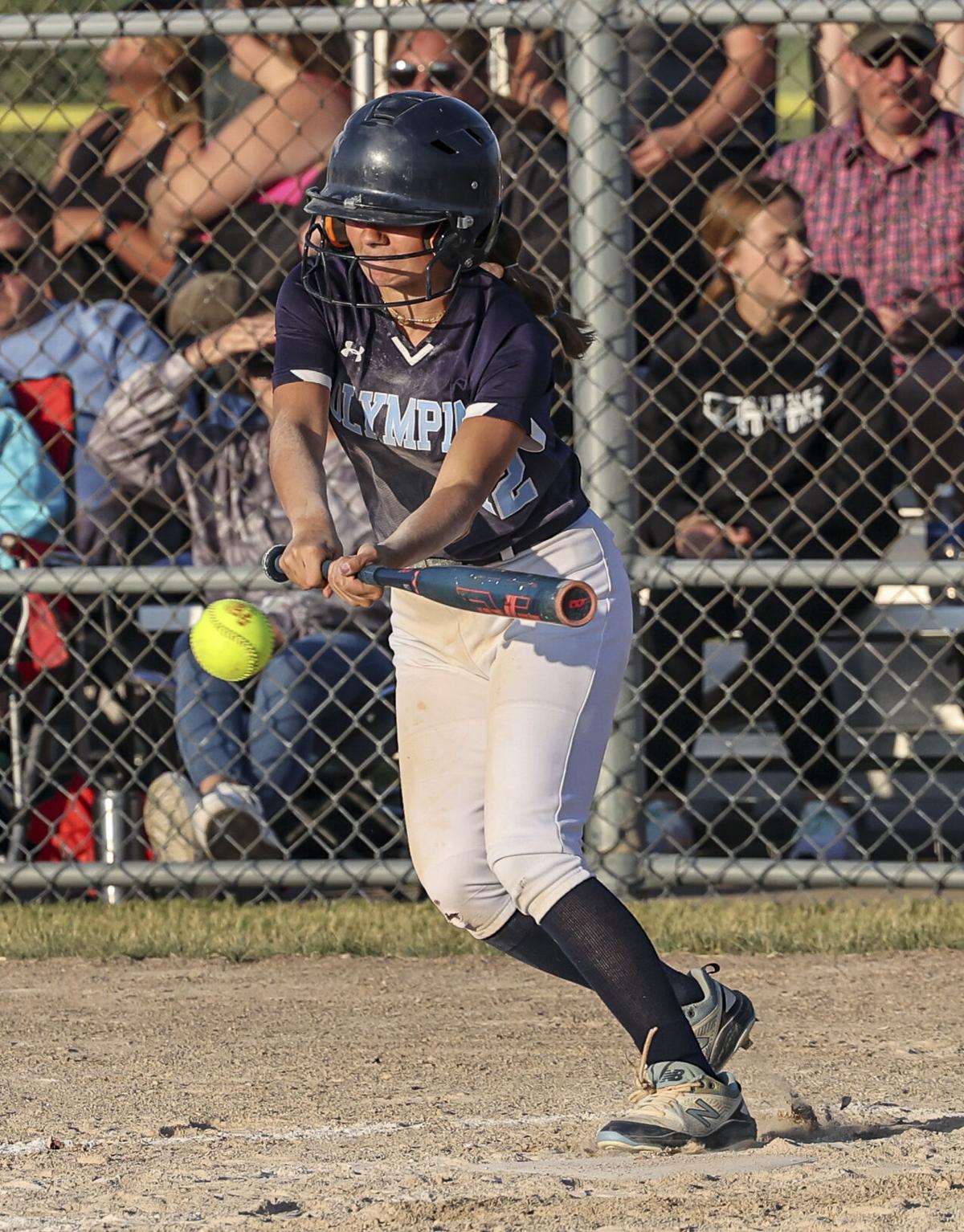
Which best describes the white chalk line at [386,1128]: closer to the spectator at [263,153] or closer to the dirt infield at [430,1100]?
→ the dirt infield at [430,1100]

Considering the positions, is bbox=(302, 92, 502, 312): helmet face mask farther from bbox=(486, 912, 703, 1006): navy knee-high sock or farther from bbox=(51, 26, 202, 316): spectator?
bbox=(51, 26, 202, 316): spectator

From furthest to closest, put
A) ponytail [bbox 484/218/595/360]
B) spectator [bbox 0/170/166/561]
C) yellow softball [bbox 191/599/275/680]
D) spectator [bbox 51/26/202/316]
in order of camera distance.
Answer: spectator [bbox 51/26/202/316] < spectator [bbox 0/170/166/561] < yellow softball [bbox 191/599/275/680] < ponytail [bbox 484/218/595/360]

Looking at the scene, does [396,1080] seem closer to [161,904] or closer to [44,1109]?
[44,1109]

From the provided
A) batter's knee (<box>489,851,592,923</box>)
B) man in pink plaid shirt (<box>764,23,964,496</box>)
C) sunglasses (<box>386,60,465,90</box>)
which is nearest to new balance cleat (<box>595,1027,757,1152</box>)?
batter's knee (<box>489,851,592,923</box>)

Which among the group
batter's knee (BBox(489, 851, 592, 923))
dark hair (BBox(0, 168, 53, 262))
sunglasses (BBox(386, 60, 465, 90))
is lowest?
batter's knee (BBox(489, 851, 592, 923))

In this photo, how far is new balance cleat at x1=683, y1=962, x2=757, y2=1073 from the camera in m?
3.13

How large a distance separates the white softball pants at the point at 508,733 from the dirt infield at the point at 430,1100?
0.42 m

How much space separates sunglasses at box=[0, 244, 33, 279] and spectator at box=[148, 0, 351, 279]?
0.47 meters

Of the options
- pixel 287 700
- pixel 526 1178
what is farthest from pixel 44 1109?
pixel 287 700

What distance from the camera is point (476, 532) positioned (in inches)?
125

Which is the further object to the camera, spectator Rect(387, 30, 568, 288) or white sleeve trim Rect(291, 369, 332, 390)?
spectator Rect(387, 30, 568, 288)

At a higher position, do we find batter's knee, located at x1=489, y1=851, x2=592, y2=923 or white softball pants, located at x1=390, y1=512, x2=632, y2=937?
white softball pants, located at x1=390, y1=512, x2=632, y2=937

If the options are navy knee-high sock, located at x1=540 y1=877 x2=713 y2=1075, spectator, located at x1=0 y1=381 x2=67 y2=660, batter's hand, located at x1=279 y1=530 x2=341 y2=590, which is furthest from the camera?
spectator, located at x1=0 y1=381 x2=67 y2=660

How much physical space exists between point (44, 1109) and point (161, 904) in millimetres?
1904
